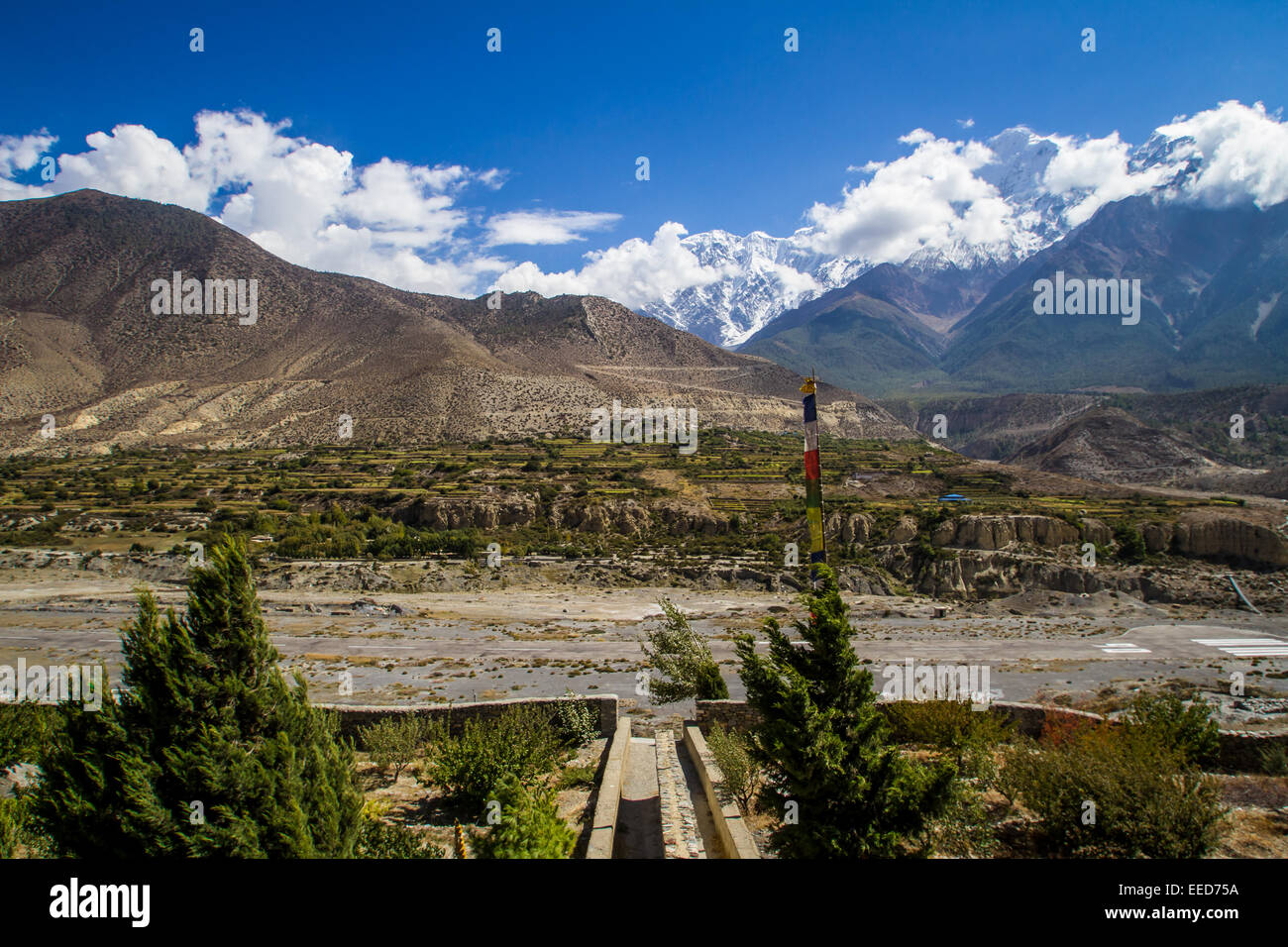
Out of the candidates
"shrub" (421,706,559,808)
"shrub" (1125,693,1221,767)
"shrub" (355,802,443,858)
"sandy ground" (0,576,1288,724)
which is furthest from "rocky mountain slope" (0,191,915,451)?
"shrub" (1125,693,1221,767)

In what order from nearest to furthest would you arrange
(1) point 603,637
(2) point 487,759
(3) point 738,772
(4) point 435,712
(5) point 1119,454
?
(3) point 738,772, (2) point 487,759, (4) point 435,712, (1) point 603,637, (5) point 1119,454

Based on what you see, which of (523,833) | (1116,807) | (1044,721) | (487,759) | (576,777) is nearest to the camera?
(523,833)

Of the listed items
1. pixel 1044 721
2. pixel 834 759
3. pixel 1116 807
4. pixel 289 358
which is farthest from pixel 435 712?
pixel 289 358

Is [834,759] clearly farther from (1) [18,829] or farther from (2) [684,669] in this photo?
(2) [684,669]

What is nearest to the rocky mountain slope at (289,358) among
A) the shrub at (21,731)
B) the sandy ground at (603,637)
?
the sandy ground at (603,637)

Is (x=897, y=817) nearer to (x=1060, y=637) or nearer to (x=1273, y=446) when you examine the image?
(x=1060, y=637)
